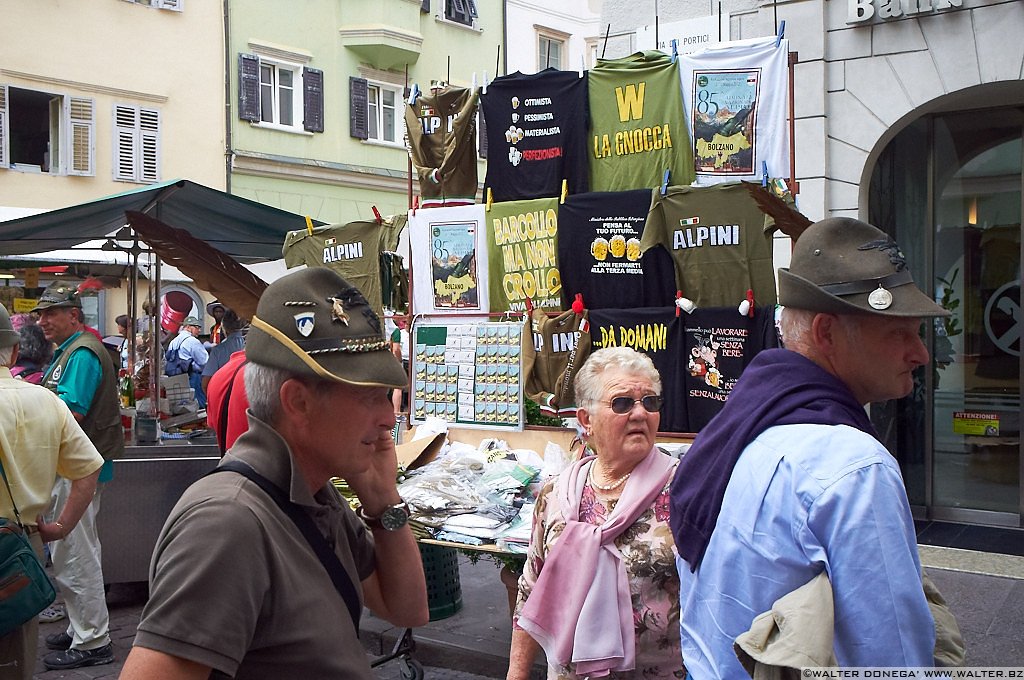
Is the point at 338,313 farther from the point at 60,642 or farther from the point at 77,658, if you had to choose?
the point at 60,642

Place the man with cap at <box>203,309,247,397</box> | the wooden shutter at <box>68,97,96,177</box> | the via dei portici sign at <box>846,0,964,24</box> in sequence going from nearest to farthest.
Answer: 1. the via dei portici sign at <box>846,0,964,24</box>
2. the man with cap at <box>203,309,247,397</box>
3. the wooden shutter at <box>68,97,96,177</box>

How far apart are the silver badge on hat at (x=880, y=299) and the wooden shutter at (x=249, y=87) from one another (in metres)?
20.6

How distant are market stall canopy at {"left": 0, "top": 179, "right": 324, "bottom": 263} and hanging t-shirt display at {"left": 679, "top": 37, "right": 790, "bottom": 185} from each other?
420 cm

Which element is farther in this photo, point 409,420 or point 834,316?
point 409,420

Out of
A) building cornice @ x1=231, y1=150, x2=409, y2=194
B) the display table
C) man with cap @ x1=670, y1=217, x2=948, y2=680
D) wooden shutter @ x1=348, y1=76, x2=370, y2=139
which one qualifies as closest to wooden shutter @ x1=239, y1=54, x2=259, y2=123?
building cornice @ x1=231, y1=150, x2=409, y2=194

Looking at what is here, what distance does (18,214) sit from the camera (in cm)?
1259

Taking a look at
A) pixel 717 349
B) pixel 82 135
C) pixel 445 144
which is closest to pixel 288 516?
pixel 717 349

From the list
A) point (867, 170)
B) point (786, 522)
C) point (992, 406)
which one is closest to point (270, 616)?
point (786, 522)

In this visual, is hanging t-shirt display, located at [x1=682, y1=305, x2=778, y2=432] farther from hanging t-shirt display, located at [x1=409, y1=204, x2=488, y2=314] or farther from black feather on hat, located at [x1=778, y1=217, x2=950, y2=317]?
black feather on hat, located at [x1=778, y1=217, x2=950, y2=317]

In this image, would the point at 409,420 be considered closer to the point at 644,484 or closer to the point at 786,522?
the point at 644,484

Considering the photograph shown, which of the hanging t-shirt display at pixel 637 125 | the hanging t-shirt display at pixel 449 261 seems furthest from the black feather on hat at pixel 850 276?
the hanging t-shirt display at pixel 449 261

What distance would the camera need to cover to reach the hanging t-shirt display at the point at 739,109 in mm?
6160

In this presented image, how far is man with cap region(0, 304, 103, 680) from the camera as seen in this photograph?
11.6 feet

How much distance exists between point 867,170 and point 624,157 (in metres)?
2.90
